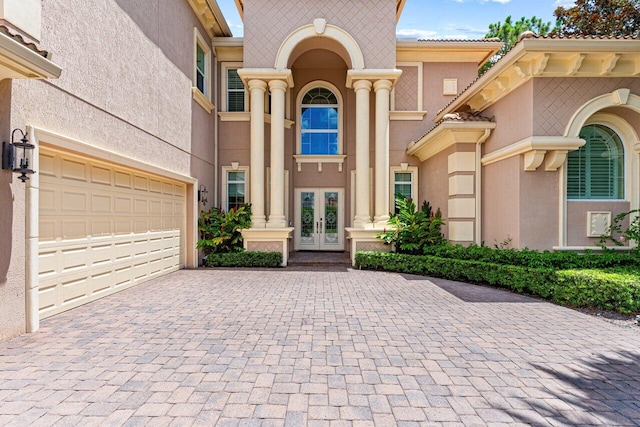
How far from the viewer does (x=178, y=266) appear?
31.3 ft

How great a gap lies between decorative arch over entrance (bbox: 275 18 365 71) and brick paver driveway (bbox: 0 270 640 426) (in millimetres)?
7919

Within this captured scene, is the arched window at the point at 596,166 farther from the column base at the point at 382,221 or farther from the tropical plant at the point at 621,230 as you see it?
the column base at the point at 382,221

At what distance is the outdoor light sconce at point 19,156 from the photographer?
13.9ft

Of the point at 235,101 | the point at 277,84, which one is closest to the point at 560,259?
the point at 277,84

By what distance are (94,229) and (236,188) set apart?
6.59 metres

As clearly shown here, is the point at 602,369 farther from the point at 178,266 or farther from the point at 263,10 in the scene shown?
the point at 263,10

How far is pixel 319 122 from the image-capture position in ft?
43.2

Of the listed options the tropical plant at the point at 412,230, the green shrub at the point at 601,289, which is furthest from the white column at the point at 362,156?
the green shrub at the point at 601,289

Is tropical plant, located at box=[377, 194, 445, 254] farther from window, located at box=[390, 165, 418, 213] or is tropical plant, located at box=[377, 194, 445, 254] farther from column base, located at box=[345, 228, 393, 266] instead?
window, located at box=[390, 165, 418, 213]

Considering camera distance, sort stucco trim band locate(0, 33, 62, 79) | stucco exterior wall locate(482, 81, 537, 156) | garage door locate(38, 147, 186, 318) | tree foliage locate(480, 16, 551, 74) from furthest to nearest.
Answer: tree foliage locate(480, 16, 551, 74)
stucco exterior wall locate(482, 81, 537, 156)
garage door locate(38, 147, 186, 318)
stucco trim band locate(0, 33, 62, 79)

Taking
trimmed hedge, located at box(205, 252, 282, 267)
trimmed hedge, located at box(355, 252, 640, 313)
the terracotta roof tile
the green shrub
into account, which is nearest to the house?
the terracotta roof tile

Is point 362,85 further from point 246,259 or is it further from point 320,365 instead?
point 320,365

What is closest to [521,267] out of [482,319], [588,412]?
[482,319]

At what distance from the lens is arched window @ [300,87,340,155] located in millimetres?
13109
